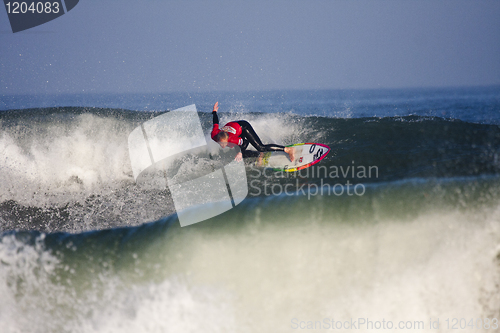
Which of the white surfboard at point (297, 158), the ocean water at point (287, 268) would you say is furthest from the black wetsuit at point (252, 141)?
the ocean water at point (287, 268)

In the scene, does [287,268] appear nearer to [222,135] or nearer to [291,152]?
[222,135]

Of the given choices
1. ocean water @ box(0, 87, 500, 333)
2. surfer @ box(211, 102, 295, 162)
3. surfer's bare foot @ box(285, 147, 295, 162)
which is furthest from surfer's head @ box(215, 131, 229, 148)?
ocean water @ box(0, 87, 500, 333)

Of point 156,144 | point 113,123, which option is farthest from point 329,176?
point 113,123

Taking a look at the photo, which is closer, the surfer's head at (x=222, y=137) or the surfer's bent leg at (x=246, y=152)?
the surfer's head at (x=222, y=137)

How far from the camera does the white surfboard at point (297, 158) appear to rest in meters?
4.93

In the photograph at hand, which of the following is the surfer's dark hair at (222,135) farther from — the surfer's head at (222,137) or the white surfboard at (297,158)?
the white surfboard at (297,158)

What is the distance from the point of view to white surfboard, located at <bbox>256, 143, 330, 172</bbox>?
4926 millimetres

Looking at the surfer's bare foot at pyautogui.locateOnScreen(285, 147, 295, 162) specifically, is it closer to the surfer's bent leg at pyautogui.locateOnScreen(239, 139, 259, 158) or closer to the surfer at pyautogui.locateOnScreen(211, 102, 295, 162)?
the surfer at pyautogui.locateOnScreen(211, 102, 295, 162)

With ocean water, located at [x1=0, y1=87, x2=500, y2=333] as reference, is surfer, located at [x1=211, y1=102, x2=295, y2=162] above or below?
above

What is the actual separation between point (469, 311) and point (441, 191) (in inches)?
43.0

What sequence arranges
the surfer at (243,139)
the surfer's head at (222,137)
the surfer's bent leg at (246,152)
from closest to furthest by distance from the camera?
the surfer's head at (222,137)
the surfer at (243,139)
the surfer's bent leg at (246,152)

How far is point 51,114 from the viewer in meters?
8.63

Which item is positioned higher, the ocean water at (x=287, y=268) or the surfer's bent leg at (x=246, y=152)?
the surfer's bent leg at (x=246, y=152)

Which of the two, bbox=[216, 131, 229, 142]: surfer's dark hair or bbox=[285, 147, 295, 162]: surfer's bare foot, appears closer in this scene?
bbox=[216, 131, 229, 142]: surfer's dark hair
